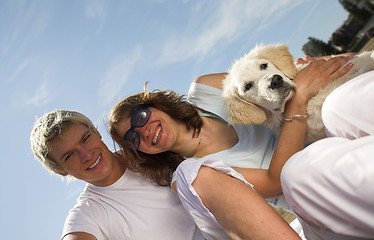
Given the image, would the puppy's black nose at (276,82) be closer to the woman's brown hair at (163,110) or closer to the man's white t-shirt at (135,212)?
the woman's brown hair at (163,110)

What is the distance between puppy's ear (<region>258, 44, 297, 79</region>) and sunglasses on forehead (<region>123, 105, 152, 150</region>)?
1.28 m

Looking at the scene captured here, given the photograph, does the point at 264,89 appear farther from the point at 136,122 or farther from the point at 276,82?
the point at 136,122

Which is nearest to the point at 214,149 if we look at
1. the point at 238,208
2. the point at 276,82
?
the point at 276,82

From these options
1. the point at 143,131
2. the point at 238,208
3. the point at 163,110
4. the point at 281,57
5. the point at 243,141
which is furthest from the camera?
the point at 163,110

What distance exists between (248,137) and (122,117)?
4.33 ft

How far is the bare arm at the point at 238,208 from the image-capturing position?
5.14 ft

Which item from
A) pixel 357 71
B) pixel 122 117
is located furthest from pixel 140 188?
pixel 357 71

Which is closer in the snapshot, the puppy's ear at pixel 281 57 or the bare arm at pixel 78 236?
the bare arm at pixel 78 236

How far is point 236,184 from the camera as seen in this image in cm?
183

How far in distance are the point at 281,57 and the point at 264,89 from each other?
1.36 feet

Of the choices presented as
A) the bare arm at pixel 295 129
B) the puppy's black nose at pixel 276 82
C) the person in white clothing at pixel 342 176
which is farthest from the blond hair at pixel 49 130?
the person in white clothing at pixel 342 176

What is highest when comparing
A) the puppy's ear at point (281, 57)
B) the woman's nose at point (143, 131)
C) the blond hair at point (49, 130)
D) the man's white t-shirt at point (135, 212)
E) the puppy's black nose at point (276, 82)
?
the blond hair at point (49, 130)

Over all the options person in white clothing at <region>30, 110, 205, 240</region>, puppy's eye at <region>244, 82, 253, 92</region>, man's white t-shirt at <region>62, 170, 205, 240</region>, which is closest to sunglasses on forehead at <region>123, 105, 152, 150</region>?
person in white clothing at <region>30, 110, 205, 240</region>

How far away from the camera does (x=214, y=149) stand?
320cm
